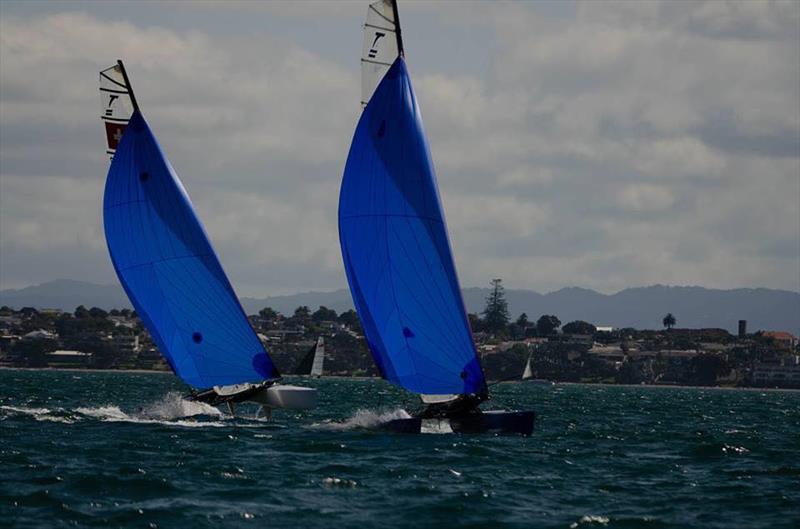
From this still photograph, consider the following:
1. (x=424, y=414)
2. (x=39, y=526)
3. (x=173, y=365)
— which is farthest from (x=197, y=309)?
(x=39, y=526)

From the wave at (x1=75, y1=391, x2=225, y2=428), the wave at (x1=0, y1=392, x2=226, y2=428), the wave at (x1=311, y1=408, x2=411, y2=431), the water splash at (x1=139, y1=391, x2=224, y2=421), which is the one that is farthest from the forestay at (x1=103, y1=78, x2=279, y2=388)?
the wave at (x1=311, y1=408, x2=411, y2=431)

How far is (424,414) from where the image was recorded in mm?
47469

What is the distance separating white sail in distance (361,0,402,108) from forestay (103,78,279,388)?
33.8 feet

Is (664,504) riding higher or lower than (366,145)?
lower

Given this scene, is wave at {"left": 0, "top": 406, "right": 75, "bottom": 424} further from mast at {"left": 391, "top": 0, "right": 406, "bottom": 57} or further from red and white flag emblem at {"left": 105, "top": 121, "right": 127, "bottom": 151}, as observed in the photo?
mast at {"left": 391, "top": 0, "right": 406, "bottom": 57}

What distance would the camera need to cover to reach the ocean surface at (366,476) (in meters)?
31.1

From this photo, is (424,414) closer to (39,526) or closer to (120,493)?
(120,493)

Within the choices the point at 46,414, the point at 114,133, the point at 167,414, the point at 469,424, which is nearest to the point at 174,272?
the point at 114,133

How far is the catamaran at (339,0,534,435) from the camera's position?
151ft

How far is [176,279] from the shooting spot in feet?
177

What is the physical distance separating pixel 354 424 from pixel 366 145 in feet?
32.9

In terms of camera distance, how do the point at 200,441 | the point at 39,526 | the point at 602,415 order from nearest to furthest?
the point at 39,526 < the point at 200,441 < the point at 602,415

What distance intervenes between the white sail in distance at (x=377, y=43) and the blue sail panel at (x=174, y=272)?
10.3 m

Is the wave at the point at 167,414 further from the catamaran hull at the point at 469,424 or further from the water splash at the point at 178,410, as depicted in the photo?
the catamaran hull at the point at 469,424
